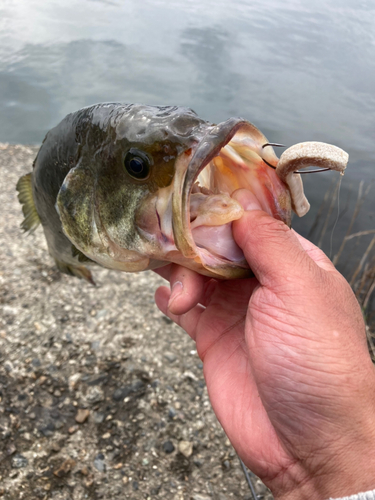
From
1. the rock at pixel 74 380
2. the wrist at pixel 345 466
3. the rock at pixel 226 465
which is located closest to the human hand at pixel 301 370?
the wrist at pixel 345 466

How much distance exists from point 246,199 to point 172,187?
0.30m

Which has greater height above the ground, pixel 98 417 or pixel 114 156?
pixel 114 156

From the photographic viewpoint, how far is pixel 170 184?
123 cm

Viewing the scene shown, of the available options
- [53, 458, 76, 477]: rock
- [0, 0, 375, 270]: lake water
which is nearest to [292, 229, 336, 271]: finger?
[53, 458, 76, 477]: rock

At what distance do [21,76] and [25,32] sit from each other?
12.7 ft

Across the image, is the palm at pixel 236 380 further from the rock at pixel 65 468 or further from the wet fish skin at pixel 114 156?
the rock at pixel 65 468

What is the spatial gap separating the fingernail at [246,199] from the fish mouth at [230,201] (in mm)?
14

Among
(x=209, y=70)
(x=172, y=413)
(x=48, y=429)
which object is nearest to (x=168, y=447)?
(x=172, y=413)

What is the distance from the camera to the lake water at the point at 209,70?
26.9 feet

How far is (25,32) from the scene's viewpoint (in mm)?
12070

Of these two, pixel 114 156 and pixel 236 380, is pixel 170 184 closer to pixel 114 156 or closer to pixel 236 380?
pixel 114 156

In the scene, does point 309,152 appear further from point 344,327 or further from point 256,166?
point 344,327

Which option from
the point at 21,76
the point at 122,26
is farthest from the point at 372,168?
the point at 122,26

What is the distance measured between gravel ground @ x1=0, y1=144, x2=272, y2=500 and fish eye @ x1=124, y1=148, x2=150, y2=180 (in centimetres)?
195
